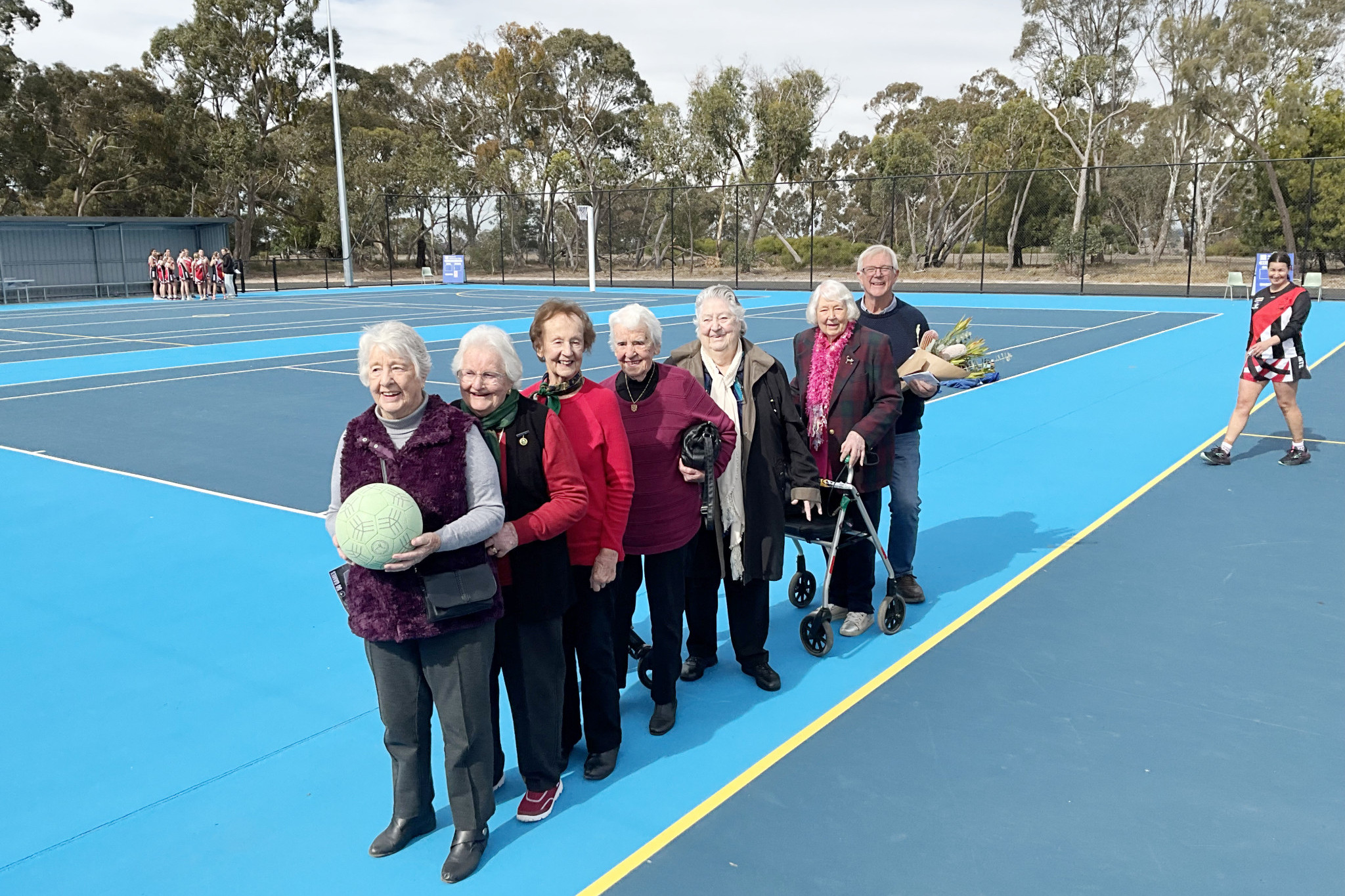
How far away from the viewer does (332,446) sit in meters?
10.2

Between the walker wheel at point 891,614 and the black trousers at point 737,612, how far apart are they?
2.57 ft

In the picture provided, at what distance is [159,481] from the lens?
866cm

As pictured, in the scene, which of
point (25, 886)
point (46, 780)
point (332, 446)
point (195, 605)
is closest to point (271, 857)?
point (25, 886)

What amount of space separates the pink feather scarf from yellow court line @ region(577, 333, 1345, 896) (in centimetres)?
114

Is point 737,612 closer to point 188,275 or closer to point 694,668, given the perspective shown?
point 694,668

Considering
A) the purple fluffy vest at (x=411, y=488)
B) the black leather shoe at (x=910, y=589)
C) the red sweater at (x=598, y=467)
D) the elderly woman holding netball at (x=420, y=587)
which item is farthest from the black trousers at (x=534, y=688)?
the black leather shoe at (x=910, y=589)

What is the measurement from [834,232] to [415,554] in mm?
58466

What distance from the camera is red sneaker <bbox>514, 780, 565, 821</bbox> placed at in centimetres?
367

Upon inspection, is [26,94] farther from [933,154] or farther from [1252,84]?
[1252,84]

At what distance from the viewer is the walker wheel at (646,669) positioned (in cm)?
472

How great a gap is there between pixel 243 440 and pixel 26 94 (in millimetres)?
48362

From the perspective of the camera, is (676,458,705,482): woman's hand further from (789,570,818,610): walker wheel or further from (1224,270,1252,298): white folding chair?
(1224,270,1252,298): white folding chair

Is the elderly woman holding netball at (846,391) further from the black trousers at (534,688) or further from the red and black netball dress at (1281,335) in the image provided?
the red and black netball dress at (1281,335)

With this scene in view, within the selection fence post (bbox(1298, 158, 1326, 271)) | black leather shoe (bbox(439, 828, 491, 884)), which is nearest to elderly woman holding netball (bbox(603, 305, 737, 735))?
black leather shoe (bbox(439, 828, 491, 884))
